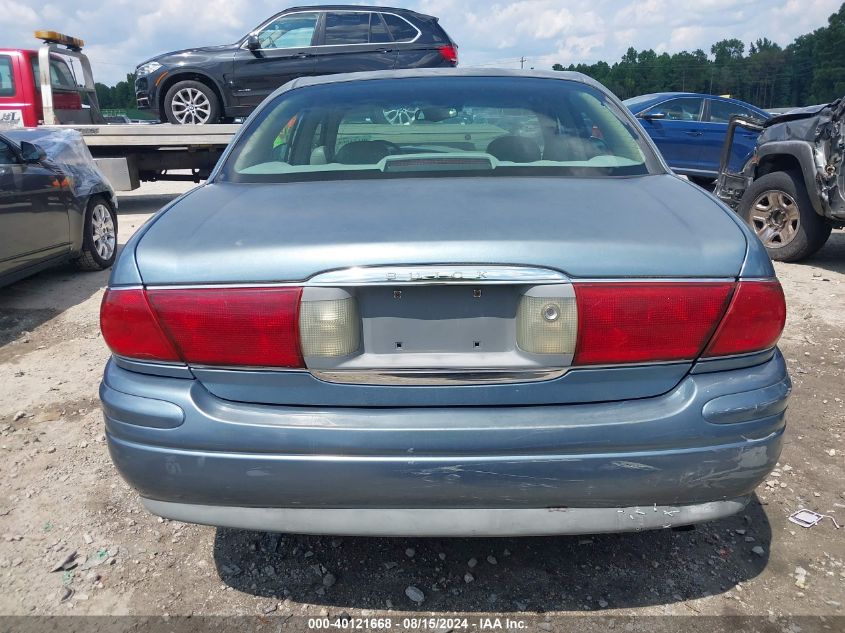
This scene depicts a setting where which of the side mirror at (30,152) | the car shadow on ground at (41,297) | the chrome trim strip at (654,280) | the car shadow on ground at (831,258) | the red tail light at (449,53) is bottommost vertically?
the car shadow on ground at (41,297)

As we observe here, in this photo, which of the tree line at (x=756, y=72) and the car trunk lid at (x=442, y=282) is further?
the tree line at (x=756, y=72)

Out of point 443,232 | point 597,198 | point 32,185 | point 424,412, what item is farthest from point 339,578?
point 32,185

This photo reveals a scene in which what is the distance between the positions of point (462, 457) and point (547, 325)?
0.39 m

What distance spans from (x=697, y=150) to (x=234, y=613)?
10.7 m

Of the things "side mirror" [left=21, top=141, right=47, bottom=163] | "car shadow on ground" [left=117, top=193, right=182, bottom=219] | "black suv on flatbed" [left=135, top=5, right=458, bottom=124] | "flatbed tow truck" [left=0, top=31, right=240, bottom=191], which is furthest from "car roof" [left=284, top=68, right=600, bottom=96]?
"car shadow on ground" [left=117, top=193, right=182, bottom=219]

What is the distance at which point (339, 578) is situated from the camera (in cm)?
224

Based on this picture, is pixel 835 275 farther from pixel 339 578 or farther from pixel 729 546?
pixel 339 578

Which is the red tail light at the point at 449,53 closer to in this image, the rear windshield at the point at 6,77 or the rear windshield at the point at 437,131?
the rear windshield at the point at 6,77

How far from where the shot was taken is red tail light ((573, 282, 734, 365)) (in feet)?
5.47

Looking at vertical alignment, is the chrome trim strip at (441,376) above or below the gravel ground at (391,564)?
above

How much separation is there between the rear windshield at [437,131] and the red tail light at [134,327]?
75 centimetres

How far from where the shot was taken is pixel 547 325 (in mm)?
1667

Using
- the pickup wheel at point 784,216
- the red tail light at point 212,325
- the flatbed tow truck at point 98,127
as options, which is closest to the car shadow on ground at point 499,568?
the red tail light at point 212,325

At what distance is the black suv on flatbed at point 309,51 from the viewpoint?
373 inches
